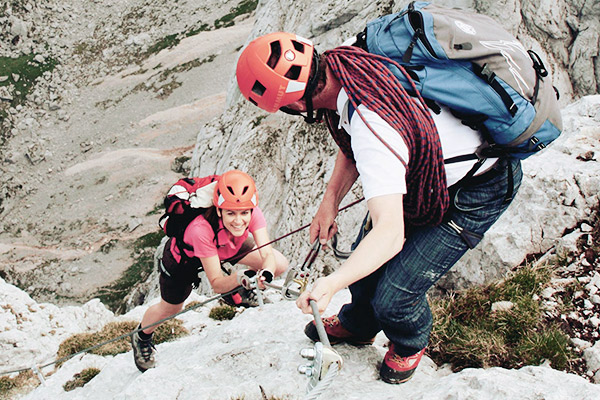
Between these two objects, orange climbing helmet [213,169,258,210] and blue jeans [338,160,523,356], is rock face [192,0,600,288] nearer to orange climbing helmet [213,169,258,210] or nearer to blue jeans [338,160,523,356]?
blue jeans [338,160,523,356]

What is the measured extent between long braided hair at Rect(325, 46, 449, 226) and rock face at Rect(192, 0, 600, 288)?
3799 millimetres

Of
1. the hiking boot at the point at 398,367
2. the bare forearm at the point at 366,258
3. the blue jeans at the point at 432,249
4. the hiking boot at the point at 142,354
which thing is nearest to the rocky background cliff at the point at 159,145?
the hiking boot at the point at 398,367

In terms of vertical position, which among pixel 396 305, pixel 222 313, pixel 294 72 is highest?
pixel 294 72

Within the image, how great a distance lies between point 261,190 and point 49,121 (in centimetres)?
4523

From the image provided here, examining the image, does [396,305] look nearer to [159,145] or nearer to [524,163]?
[524,163]

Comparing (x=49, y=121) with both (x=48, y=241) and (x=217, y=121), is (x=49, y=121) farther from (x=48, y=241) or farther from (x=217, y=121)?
(x=217, y=121)

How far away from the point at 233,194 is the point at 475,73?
3934mm

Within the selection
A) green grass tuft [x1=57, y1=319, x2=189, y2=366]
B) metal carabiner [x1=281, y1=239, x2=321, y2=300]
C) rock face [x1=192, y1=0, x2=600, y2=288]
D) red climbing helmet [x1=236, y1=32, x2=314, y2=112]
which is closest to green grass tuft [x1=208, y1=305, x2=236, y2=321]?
green grass tuft [x1=57, y1=319, x2=189, y2=366]

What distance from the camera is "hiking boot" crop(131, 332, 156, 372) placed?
7785 mm

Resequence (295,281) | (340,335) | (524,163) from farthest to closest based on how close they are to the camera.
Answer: (524,163) < (340,335) < (295,281)

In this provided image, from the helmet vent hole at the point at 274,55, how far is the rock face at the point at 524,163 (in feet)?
15.4

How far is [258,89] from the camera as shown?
171 inches

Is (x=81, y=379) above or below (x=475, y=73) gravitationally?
below

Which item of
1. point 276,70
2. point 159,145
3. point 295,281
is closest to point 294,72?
point 276,70
